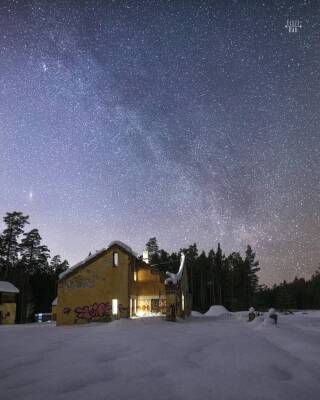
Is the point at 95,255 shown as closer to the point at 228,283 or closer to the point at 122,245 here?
the point at 122,245

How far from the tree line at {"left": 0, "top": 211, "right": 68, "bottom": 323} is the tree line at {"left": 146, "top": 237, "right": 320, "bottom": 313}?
23.6 meters

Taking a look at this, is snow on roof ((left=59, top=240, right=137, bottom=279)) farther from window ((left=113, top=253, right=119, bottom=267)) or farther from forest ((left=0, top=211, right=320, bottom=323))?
forest ((left=0, top=211, right=320, bottom=323))

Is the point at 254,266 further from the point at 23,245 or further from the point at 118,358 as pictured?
the point at 118,358

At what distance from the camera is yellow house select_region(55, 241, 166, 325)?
32781mm

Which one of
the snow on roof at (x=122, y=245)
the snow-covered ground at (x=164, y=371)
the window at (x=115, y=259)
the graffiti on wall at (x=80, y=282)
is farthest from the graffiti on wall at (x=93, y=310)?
the snow-covered ground at (x=164, y=371)

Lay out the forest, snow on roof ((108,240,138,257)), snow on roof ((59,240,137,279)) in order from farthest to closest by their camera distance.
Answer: the forest → snow on roof ((108,240,138,257)) → snow on roof ((59,240,137,279))

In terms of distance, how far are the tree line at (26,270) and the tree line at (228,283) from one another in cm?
2357

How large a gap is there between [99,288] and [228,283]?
56286 mm

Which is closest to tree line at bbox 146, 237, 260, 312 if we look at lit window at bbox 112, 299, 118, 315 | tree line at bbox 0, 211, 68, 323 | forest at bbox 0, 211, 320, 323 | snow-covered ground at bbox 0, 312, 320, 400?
forest at bbox 0, 211, 320, 323

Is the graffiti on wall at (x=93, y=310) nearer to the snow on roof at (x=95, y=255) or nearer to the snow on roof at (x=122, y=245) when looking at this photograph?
the snow on roof at (x=95, y=255)

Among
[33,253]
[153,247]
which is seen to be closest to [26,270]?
[33,253]

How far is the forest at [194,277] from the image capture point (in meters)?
66.4

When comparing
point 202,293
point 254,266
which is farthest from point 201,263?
point 254,266

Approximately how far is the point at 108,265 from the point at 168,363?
24.0 m
